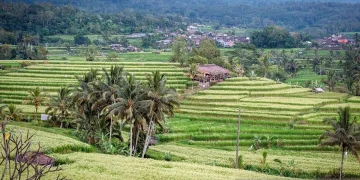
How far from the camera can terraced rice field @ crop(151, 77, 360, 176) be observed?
1461 inches

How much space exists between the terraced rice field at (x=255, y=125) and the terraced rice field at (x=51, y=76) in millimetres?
7954

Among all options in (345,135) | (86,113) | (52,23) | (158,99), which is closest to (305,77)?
(345,135)

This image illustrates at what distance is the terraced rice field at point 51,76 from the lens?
58719 mm

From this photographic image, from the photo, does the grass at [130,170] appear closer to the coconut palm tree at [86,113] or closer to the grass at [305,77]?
the coconut palm tree at [86,113]

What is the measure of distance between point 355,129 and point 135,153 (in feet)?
54.1

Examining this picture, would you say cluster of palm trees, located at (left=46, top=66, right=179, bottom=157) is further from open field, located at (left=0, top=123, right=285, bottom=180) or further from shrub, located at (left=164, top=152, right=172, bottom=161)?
open field, located at (left=0, top=123, right=285, bottom=180)

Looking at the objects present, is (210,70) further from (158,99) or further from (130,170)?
(130,170)

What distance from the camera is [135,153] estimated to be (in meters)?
36.4

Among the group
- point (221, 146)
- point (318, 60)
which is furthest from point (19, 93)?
point (318, 60)

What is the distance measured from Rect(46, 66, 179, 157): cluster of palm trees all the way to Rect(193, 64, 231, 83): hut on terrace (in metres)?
28.4

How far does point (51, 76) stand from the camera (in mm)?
67438

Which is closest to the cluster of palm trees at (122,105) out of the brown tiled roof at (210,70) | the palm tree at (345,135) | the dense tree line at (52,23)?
the palm tree at (345,135)

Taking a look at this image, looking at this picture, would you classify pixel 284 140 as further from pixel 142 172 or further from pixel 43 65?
pixel 43 65

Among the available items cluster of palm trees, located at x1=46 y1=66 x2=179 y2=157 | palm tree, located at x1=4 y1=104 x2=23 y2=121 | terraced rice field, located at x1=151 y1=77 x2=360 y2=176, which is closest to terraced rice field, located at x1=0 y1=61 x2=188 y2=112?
palm tree, located at x1=4 y1=104 x2=23 y2=121
